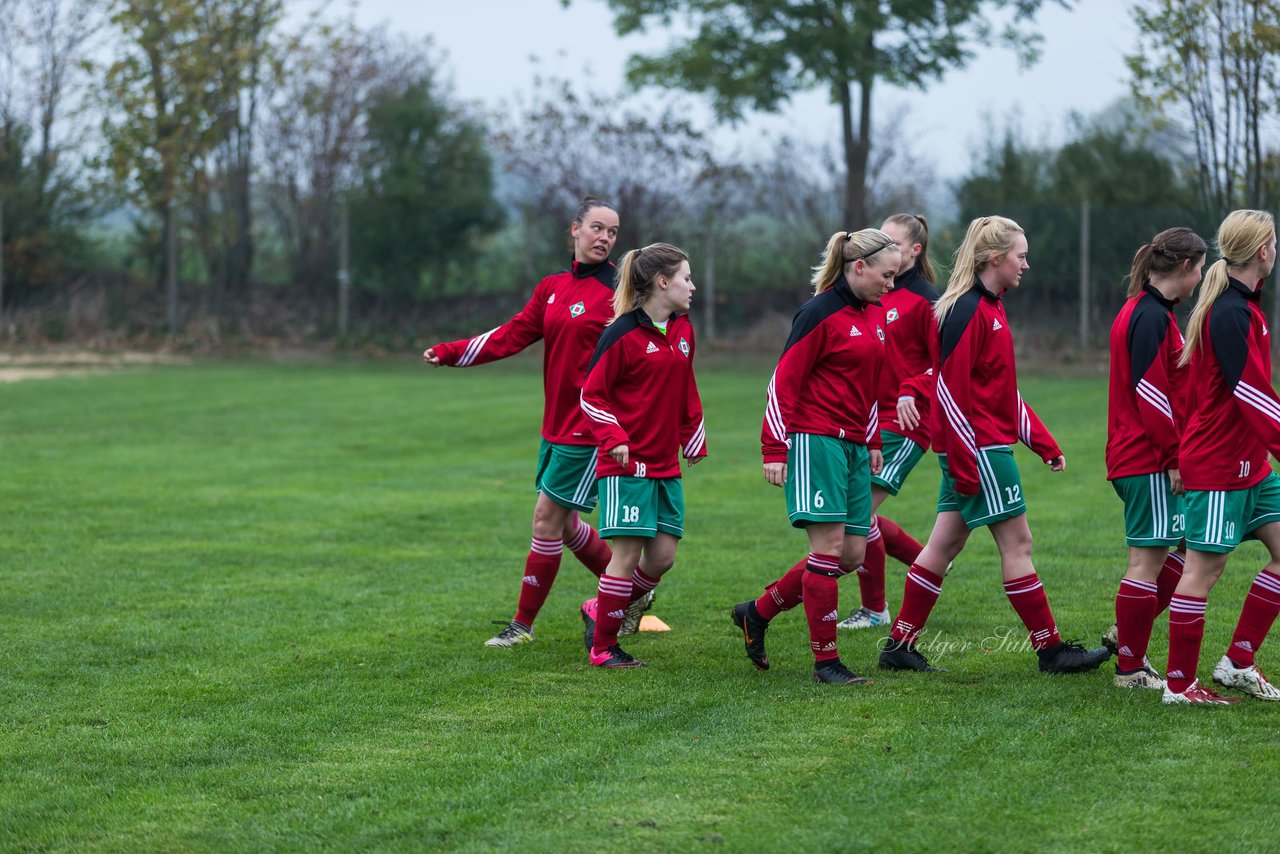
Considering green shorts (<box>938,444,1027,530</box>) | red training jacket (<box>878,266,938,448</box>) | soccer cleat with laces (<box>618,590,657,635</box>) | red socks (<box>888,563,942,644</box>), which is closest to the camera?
green shorts (<box>938,444,1027,530</box>)

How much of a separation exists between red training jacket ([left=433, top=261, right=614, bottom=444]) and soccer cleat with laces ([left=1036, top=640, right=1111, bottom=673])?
2.17 metres

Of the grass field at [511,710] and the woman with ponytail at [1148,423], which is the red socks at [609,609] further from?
the woman with ponytail at [1148,423]

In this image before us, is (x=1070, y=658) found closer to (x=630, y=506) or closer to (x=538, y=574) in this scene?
(x=630, y=506)

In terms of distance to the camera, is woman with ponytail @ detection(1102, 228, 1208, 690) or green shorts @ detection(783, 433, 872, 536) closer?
woman with ponytail @ detection(1102, 228, 1208, 690)

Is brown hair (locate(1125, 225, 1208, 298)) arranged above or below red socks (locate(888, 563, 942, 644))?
above

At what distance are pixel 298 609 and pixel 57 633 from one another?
1160 millimetres

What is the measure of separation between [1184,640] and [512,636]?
2920 mm

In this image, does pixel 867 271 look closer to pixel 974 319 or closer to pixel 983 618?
pixel 974 319

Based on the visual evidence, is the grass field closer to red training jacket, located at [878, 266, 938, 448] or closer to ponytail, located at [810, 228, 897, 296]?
red training jacket, located at [878, 266, 938, 448]

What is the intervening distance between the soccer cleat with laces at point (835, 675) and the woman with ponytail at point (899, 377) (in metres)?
1.02

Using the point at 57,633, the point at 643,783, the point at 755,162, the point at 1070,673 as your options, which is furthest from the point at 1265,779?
the point at 755,162

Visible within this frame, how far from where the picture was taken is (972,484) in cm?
556

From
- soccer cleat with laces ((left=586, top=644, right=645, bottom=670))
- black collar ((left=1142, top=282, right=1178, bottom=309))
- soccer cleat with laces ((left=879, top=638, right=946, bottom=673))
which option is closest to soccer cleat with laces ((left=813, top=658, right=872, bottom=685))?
soccer cleat with laces ((left=879, top=638, right=946, bottom=673))

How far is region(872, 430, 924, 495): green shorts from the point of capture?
6.88m
